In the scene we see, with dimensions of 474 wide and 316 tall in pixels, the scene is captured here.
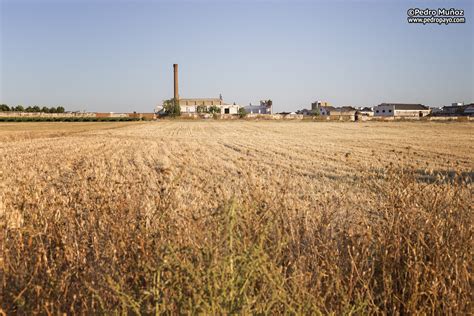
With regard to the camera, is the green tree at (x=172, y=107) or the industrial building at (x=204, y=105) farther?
the industrial building at (x=204, y=105)

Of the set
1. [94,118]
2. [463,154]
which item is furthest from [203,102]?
[463,154]

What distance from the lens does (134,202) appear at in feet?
15.7

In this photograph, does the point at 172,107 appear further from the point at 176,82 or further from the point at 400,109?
the point at 400,109

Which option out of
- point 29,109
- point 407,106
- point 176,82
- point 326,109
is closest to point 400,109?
point 407,106

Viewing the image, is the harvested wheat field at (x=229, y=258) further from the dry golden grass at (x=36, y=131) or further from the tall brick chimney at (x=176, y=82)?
the tall brick chimney at (x=176, y=82)

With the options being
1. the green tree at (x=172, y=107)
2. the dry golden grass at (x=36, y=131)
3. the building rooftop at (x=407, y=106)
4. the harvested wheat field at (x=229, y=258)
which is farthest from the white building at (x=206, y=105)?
the harvested wheat field at (x=229, y=258)

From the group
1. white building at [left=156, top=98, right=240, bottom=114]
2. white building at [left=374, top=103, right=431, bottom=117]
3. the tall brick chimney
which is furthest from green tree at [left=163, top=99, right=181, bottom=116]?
white building at [left=374, top=103, right=431, bottom=117]

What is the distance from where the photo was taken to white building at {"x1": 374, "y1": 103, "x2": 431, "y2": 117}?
14312 centimetres

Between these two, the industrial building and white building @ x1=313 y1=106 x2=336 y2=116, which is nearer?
the industrial building

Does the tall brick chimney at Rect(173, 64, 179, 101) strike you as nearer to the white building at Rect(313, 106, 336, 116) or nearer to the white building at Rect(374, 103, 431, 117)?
the white building at Rect(313, 106, 336, 116)

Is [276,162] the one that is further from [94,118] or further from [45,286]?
[94,118]

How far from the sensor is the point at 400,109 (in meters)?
144

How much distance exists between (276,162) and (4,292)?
46.5 feet

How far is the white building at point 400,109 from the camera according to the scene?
14312 centimetres
